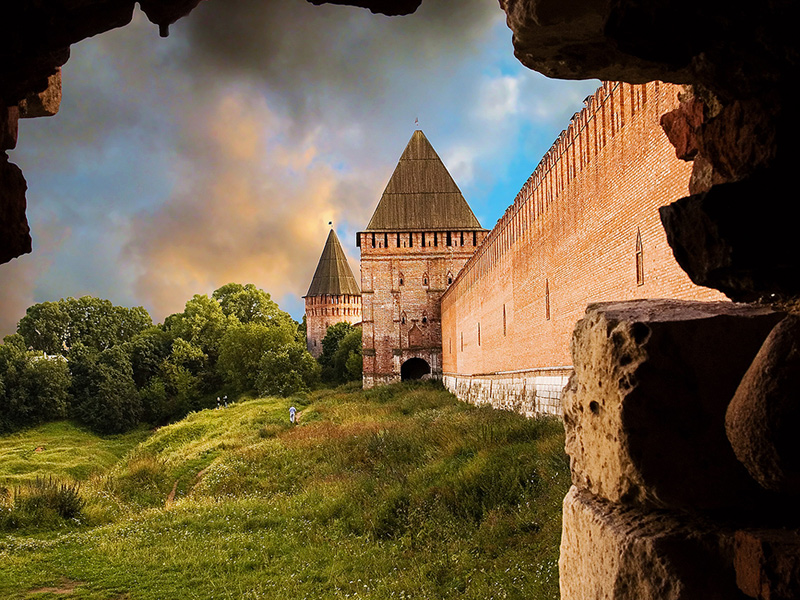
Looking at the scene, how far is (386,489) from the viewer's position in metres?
9.53

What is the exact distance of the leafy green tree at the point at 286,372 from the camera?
116 feet

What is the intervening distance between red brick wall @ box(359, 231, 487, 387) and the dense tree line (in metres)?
4.63

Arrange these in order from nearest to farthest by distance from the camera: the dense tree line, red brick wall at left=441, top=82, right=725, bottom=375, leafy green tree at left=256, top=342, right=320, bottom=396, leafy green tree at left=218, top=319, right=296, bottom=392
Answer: red brick wall at left=441, top=82, right=725, bottom=375 → leafy green tree at left=256, top=342, right=320, bottom=396 → the dense tree line → leafy green tree at left=218, top=319, right=296, bottom=392

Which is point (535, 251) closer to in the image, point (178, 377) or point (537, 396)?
point (537, 396)

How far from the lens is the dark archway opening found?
1417 inches

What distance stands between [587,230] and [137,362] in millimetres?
39459

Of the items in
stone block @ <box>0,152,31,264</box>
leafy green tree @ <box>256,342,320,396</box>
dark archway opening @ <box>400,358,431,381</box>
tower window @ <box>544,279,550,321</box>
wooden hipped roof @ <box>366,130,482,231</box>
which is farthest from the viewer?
dark archway opening @ <box>400,358,431,381</box>

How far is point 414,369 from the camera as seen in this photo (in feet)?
122

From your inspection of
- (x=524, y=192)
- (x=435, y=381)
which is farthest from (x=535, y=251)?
(x=435, y=381)

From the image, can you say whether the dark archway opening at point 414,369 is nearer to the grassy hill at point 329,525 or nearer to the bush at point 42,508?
the grassy hill at point 329,525

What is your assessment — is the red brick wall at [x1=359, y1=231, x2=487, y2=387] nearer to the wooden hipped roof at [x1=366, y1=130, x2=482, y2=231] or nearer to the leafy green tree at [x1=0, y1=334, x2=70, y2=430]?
the wooden hipped roof at [x1=366, y1=130, x2=482, y2=231]

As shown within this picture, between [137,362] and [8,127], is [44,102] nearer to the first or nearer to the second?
[8,127]

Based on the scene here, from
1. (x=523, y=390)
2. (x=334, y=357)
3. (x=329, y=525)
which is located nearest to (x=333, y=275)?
(x=334, y=357)

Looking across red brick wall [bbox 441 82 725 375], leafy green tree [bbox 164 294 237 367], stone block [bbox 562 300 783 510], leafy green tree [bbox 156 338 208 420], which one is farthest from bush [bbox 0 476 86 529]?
leafy green tree [bbox 164 294 237 367]
